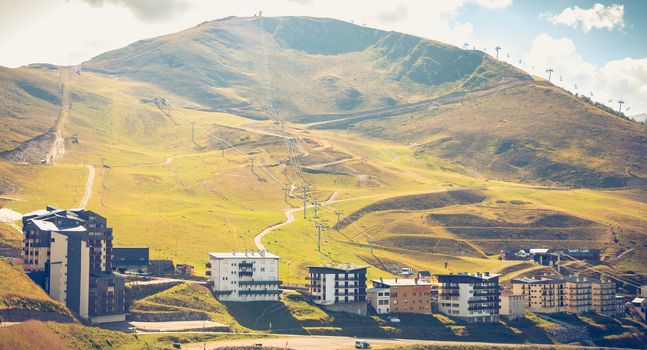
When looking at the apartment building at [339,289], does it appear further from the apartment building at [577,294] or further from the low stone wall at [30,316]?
the low stone wall at [30,316]

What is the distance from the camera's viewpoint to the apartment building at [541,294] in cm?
18488

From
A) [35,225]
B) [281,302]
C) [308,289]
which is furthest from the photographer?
[308,289]

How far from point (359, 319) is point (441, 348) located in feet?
48.4

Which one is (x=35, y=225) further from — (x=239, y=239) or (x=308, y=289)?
(x=239, y=239)

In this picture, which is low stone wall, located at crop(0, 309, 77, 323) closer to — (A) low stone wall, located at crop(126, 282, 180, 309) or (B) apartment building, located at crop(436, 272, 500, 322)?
(A) low stone wall, located at crop(126, 282, 180, 309)

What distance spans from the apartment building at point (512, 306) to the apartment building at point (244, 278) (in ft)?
143

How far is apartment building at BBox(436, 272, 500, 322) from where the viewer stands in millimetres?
168125

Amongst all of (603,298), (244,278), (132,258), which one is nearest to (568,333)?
(603,298)

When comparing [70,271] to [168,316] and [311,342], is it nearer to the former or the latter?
[168,316]

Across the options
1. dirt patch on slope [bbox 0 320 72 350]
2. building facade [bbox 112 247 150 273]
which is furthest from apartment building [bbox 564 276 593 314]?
dirt patch on slope [bbox 0 320 72 350]

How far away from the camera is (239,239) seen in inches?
7746

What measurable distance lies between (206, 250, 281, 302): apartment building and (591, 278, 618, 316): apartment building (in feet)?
229

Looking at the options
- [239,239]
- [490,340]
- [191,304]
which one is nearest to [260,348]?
[191,304]

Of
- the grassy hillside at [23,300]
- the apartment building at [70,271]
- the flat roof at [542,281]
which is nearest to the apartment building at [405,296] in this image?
the flat roof at [542,281]
